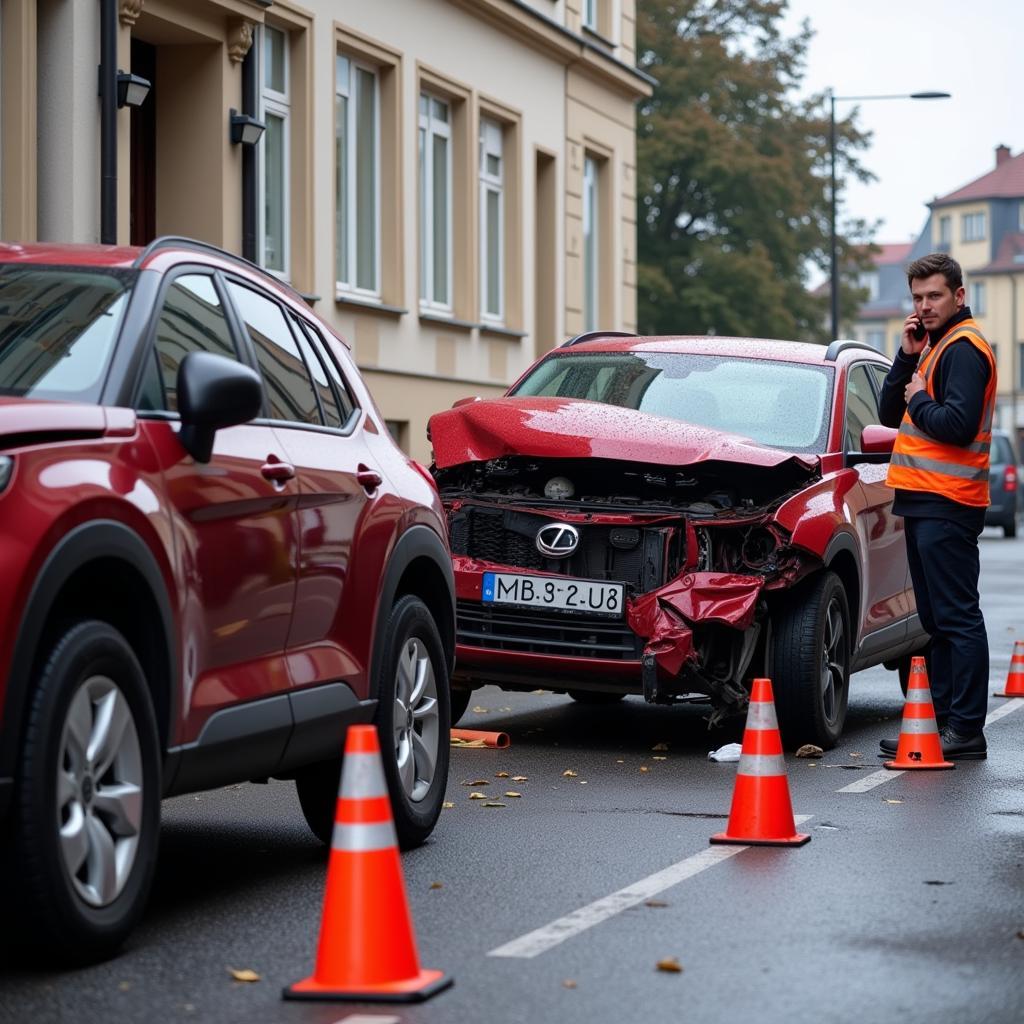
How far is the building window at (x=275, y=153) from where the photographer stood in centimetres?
2075

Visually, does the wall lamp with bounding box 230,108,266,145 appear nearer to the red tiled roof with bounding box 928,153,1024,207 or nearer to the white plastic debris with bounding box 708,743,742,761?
the white plastic debris with bounding box 708,743,742,761

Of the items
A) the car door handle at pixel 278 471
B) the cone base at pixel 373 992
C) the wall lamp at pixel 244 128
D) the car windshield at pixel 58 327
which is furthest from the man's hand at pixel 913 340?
the wall lamp at pixel 244 128

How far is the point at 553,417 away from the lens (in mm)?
10445

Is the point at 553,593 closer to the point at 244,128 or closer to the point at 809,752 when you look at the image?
the point at 809,752

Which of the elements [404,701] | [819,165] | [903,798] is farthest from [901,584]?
[819,165]

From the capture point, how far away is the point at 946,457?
9.90 m

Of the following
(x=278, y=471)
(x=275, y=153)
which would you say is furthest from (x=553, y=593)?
(x=275, y=153)

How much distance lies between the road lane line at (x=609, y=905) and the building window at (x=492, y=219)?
1924 cm

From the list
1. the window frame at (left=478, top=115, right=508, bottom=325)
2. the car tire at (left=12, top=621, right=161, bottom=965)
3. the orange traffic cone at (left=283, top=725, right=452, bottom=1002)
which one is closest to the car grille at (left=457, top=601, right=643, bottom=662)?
the car tire at (left=12, top=621, right=161, bottom=965)

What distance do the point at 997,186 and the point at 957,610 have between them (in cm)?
11577

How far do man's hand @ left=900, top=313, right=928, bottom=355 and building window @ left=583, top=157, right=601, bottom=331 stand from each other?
20.0 m

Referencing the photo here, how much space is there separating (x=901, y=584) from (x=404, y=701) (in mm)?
5129

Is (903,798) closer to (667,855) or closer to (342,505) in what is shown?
(667,855)

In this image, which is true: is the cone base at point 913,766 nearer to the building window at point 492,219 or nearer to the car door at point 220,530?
the car door at point 220,530
